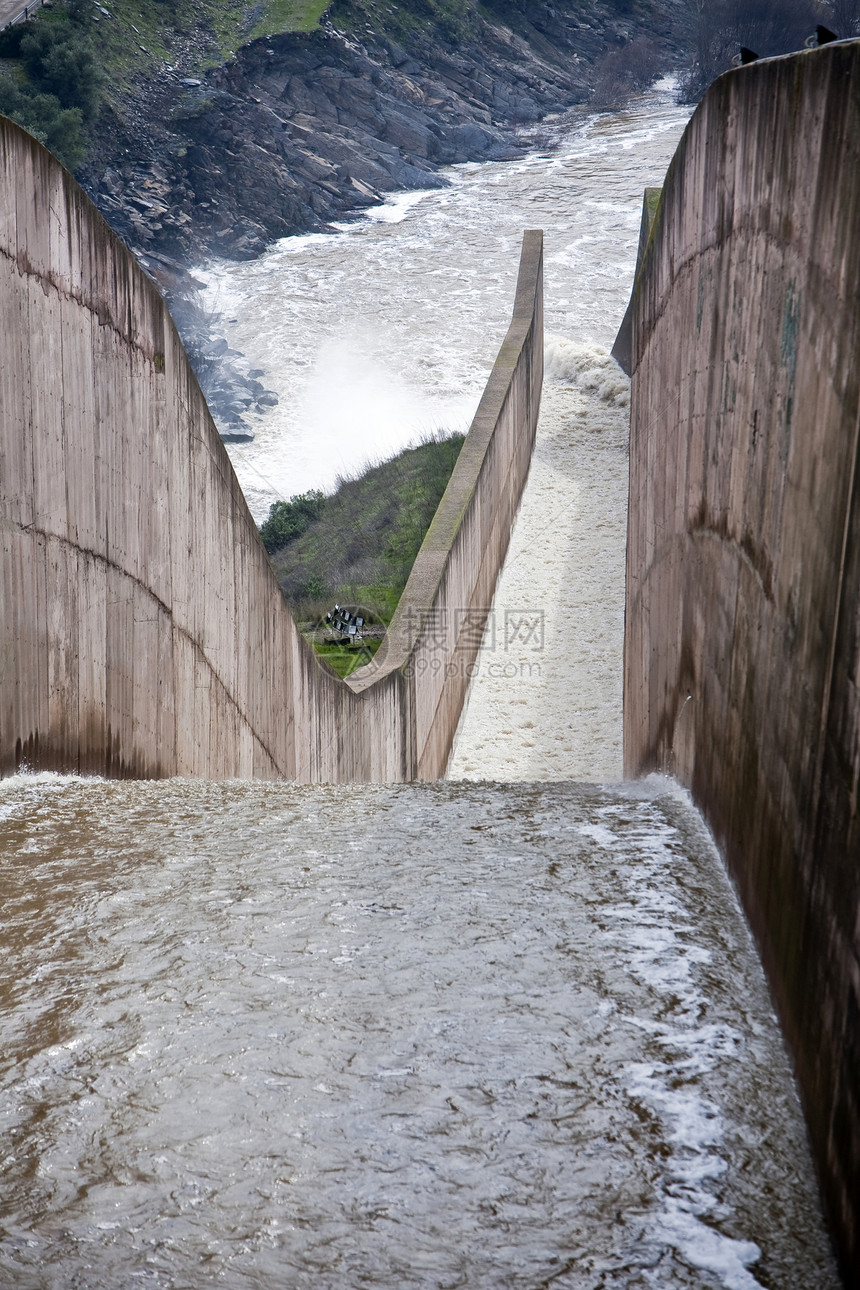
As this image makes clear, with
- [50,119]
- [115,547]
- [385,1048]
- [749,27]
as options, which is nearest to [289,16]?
[50,119]

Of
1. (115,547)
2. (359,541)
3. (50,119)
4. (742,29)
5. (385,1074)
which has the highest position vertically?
(742,29)

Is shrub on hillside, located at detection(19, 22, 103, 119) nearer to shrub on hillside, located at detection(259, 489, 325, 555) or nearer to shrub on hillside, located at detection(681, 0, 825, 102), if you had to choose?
shrub on hillside, located at detection(259, 489, 325, 555)

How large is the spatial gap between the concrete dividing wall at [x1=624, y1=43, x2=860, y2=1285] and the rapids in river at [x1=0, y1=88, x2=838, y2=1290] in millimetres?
193

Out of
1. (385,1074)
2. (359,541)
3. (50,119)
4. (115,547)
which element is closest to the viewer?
(385,1074)

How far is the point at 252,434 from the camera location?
2867cm

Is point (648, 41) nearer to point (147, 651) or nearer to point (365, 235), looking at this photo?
point (365, 235)

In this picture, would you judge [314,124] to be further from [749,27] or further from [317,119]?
[749,27]

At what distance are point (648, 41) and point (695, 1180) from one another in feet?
190

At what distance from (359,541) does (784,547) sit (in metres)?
15.8

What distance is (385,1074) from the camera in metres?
2.23

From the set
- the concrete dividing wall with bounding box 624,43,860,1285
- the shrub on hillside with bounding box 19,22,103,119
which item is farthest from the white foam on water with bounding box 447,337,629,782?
the shrub on hillside with bounding box 19,22,103,119

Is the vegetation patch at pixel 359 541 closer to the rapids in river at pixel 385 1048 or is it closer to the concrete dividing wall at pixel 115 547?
the concrete dividing wall at pixel 115 547

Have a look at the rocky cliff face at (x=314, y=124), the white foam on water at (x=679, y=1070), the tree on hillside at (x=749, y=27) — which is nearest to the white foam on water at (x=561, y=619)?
the white foam on water at (x=679, y=1070)

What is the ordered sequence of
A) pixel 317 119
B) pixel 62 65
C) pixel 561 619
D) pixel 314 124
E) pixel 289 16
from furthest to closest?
pixel 289 16 < pixel 317 119 < pixel 314 124 < pixel 62 65 < pixel 561 619
